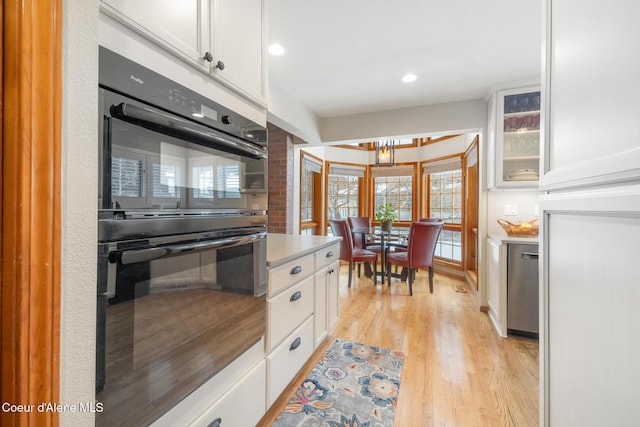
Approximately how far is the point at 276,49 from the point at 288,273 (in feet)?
5.83

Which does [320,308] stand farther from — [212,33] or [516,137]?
[516,137]

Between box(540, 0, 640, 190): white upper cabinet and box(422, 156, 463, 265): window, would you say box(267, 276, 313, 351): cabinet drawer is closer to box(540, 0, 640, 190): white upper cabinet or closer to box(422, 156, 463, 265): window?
box(540, 0, 640, 190): white upper cabinet

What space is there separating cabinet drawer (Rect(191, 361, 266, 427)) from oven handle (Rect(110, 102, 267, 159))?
101 centimetres

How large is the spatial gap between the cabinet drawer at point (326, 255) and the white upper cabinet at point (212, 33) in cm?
117

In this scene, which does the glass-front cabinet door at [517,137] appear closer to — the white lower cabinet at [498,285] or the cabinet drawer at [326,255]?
the white lower cabinet at [498,285]

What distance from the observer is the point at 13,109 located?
0.45m

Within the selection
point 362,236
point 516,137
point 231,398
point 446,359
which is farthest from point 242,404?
point 362,236

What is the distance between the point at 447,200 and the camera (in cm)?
483

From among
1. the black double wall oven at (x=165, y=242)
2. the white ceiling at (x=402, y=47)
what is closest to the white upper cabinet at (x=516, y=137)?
the white ceiling at (x=402, y=47)

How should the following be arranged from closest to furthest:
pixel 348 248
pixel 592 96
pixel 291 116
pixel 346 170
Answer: pixel 592 96 < pixel 291 116 < pixel 348 248 < pixel 346 170

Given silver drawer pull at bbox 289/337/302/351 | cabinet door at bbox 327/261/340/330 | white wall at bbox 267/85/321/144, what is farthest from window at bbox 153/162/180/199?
white wall at bbox 267/85/321/144

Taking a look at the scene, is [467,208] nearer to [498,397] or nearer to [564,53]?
[498,397]

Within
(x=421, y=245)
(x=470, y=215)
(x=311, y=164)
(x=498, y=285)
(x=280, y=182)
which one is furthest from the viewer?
(x=311, y=164)

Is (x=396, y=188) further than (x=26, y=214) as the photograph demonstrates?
Yes
